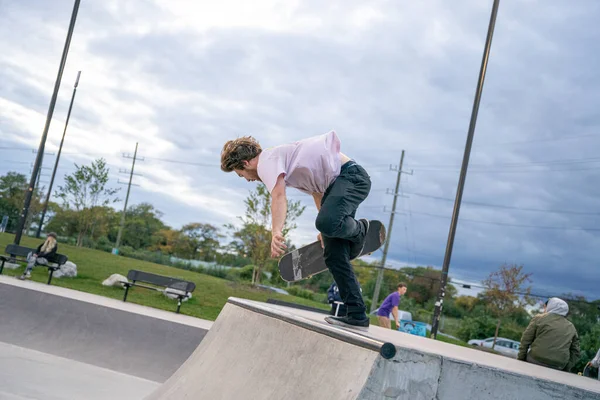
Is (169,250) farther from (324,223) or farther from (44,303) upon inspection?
(324,223)

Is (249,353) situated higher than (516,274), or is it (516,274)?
(516,274)

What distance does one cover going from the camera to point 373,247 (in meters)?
4.42

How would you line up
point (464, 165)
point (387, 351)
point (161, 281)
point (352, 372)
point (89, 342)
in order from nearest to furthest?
1. point (387, 351)
2. point (352, 372)
3. point (89, 342)
4. point (464, 165)
5. point (161, 281)

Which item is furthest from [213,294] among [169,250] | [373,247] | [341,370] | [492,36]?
[169,250]

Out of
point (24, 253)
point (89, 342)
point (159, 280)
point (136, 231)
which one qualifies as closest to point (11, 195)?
point (136, 231)

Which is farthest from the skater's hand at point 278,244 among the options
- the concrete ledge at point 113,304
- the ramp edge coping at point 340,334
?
the concrete ledge at point 113,304

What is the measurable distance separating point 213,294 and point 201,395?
46.3 ft

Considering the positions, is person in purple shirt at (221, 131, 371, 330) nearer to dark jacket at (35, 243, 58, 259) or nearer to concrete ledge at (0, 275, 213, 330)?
concrete ledge at (0, 275, 213, 330)

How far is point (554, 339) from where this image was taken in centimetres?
595

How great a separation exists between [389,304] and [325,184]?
8.13 meters

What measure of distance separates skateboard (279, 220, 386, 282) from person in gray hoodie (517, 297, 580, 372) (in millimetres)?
2729

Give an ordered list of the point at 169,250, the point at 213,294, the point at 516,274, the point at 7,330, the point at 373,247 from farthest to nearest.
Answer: the point at 169,250 → the point at 516,274 → the point at 213,294 → the point at 7,330 → the point at 373,247

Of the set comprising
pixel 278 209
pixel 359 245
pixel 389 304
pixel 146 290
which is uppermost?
pixel 278 209

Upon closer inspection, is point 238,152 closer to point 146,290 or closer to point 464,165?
point 464,165
